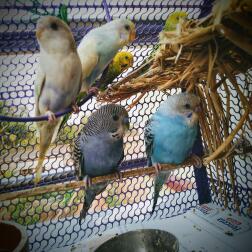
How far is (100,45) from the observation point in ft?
2.36

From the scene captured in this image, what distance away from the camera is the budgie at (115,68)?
79 cm

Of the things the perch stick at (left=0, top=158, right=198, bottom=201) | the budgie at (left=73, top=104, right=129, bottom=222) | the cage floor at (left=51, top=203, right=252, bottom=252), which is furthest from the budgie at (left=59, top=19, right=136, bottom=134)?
the cage floor at (left=51, top=203, right=252, bottom=252)

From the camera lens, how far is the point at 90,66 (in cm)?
72

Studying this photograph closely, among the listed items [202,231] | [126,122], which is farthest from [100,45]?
[202,231]

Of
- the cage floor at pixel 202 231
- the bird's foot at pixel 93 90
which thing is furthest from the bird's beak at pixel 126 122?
the cage floor at pixel 202 231

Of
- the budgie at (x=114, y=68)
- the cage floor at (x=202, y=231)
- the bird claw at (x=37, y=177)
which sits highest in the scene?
the budgie at (x=114, y=68)

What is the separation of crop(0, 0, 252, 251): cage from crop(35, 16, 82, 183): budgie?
0.07m

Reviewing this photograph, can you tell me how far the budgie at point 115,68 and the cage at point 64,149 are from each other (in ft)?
0.11

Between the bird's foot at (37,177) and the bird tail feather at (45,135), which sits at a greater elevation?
the bird tail feather at (45,135)

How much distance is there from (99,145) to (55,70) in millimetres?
287

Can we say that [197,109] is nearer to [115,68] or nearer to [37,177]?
[115,68]

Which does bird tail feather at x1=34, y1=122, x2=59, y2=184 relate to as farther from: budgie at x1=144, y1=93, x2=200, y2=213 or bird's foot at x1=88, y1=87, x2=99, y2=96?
budgie at x1=144, y1=93, x2=200, y2=213

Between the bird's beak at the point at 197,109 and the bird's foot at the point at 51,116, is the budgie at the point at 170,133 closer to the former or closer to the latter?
the bird's beak at the point at 197,109

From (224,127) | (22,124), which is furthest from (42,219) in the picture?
(224,127)
